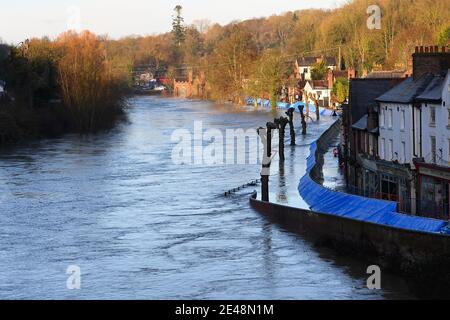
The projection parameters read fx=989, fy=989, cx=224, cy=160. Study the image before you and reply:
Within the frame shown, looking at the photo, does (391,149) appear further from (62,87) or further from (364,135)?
(62,87)

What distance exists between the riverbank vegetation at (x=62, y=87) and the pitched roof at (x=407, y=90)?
2208 inches

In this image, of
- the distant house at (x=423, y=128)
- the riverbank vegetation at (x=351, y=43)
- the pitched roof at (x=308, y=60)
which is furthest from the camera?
the pitched roof at (x=308, y=60)

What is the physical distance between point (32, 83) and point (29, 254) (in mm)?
62539

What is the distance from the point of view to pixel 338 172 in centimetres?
5644

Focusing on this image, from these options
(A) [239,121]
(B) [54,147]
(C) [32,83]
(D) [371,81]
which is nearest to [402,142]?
(D) [371,81]

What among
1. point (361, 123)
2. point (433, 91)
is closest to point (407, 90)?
point (433, 91)

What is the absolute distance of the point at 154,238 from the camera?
40.7 metres

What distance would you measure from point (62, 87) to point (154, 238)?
62.3m

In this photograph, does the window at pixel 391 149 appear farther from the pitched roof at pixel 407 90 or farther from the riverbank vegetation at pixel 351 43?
the riverbank vegetation at pixel 351 43

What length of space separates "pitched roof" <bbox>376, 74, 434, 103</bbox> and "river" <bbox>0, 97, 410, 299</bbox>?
23.5 ft

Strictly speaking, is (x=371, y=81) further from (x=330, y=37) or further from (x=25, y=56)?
(x=330, y=37)

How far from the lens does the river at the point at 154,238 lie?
107 ft

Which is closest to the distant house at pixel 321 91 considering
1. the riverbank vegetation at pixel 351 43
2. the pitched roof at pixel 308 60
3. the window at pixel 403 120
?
the riverbank vegetation at pixel 351 43
